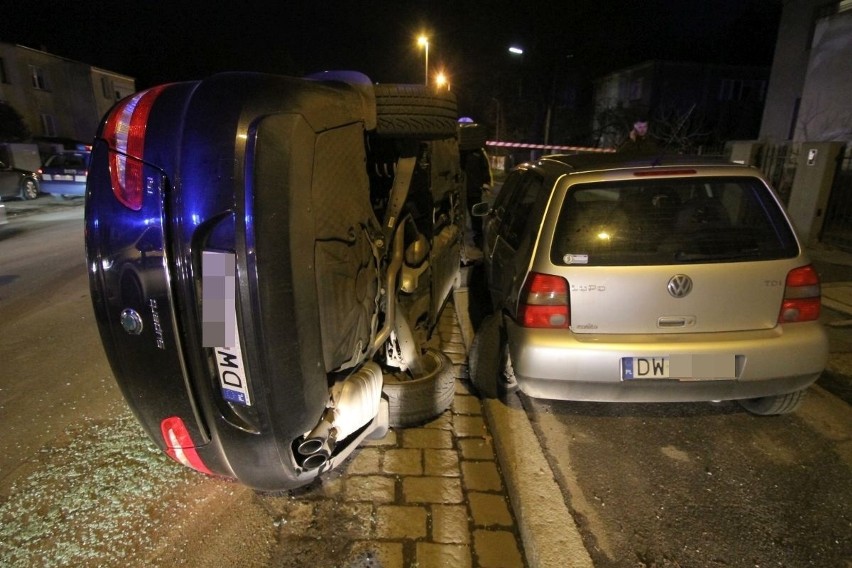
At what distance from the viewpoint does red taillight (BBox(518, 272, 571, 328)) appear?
2957 millimetres

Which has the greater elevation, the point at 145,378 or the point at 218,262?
the point at 218,262

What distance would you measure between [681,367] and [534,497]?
44.3 inches

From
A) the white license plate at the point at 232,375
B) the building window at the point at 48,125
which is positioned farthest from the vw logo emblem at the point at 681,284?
the building window at the point at 48,125

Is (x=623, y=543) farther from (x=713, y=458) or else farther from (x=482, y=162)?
(x=482, y=162)

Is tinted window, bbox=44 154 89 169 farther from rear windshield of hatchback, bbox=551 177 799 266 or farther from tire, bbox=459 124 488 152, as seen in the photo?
rear windshield of hatchback, bbox=551 177 799 266

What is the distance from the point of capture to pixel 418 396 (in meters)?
3.17

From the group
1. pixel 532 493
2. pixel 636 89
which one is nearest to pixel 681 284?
pixel 532 493

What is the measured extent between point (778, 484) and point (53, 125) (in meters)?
43.7

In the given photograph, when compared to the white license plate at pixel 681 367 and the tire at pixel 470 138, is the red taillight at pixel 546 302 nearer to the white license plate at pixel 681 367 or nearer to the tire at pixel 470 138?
the white license plate at pixel 681 367

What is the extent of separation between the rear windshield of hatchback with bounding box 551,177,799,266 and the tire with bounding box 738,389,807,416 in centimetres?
94

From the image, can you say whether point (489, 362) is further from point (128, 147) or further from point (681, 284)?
point (128, 147)

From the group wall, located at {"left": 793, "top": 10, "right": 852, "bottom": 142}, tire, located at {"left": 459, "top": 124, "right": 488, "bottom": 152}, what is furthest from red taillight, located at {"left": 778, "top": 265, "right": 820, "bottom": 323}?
wall, located at {"left": 793, "top": 10, "right": 852, "bottom": 142}

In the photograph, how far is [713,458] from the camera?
3002mm

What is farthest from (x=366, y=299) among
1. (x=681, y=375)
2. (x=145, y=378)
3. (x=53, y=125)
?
(x=53, y=125)
